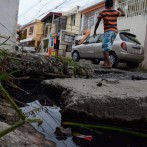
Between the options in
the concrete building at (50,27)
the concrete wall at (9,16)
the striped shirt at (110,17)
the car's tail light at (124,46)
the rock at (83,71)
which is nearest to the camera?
the rock at (83,71)

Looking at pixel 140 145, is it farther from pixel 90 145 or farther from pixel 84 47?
pixel 84 47

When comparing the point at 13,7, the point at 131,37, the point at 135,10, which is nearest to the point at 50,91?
the point at 13,7

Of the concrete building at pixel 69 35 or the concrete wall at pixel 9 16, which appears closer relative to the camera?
the concrete wall at pixel 9 16

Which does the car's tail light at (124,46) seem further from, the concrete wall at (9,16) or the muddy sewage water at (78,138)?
the muddy sewage water at (78,138)

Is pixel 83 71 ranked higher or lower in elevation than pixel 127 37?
lower

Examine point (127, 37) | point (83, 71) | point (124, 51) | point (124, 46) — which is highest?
point (127, 37)

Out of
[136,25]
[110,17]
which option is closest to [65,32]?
[136,25]

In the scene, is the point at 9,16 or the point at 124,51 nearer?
the point at 9,16

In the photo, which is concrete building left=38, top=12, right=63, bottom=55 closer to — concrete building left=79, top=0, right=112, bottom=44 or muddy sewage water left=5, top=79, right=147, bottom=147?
concrete building left=79, top=0, right=112, bottom=44

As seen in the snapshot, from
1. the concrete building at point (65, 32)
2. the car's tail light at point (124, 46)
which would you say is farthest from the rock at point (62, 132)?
the concrete building at point (65, 32)

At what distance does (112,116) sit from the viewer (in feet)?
4.22

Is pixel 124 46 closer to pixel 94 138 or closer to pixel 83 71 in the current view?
pixel 83 71

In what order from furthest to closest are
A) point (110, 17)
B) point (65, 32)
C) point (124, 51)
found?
1. point (65, 32)
2. point (124, 51)
3. point (110, 17)


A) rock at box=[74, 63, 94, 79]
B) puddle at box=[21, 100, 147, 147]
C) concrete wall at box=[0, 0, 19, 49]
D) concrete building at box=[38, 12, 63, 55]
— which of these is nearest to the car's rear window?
rock at box=[74, 63, 94, 79]
